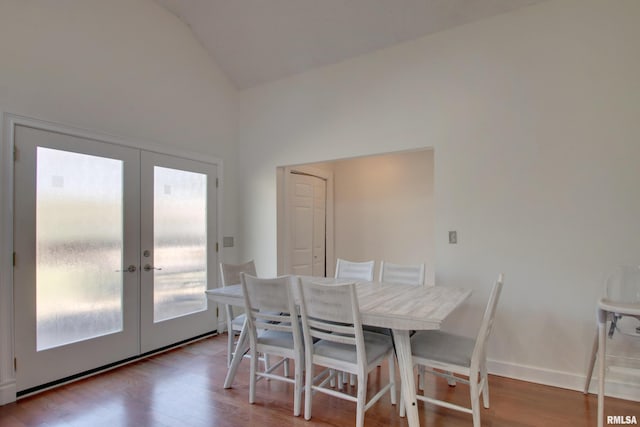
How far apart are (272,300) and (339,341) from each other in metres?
0.54

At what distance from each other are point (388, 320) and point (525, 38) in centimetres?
259

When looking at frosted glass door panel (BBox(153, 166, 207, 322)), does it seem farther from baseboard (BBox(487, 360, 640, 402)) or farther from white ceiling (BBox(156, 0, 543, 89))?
baseboard (BBox(487, 360, 640, 402))

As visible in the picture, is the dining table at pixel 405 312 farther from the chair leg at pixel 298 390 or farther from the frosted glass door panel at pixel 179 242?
the frosted glass door panel at pixel 179 242

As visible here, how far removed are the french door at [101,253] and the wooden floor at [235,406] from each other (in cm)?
37

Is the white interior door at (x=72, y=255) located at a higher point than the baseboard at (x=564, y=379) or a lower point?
higher

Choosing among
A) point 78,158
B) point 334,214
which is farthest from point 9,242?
point 334,214

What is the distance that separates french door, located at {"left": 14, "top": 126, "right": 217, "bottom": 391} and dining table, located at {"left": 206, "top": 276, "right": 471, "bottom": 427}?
1.18 m

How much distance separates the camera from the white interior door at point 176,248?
3.52m

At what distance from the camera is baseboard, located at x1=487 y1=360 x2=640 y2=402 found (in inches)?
99.7

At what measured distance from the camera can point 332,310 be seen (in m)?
2.13

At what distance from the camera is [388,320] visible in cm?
197

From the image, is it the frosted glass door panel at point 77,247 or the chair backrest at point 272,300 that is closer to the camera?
the chair backrest at point 272,300

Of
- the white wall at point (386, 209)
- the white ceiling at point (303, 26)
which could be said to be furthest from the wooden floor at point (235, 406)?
the white ceiling at point (303, 26)

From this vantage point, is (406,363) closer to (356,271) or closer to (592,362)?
(356,271)
